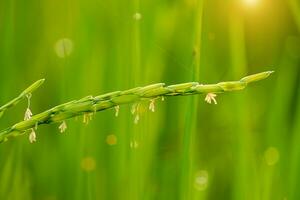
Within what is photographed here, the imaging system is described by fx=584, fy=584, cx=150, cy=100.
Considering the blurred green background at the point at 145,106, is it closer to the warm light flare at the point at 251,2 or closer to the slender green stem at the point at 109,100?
the warm light flare at the point at 251,2

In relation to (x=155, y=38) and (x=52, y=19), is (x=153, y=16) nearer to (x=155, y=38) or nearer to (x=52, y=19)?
(x=155, y=38)

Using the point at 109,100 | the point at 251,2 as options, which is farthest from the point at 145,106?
the point at 109,100

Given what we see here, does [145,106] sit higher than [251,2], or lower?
lower

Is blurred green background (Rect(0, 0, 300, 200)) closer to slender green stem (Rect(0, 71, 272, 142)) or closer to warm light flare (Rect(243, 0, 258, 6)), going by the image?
warm light flare (Rect(243, 0, 258, 6))

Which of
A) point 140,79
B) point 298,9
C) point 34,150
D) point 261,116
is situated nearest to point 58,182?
point 34,150

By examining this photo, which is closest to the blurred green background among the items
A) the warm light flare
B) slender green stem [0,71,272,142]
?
the warm light flare

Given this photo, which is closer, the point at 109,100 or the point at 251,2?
the point at 109,100

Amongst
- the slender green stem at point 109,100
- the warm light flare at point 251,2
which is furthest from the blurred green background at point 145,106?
the slender green stem at point 109,100

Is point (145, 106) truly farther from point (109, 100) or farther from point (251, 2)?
point (109, 100)

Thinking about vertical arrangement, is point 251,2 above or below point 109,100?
above
